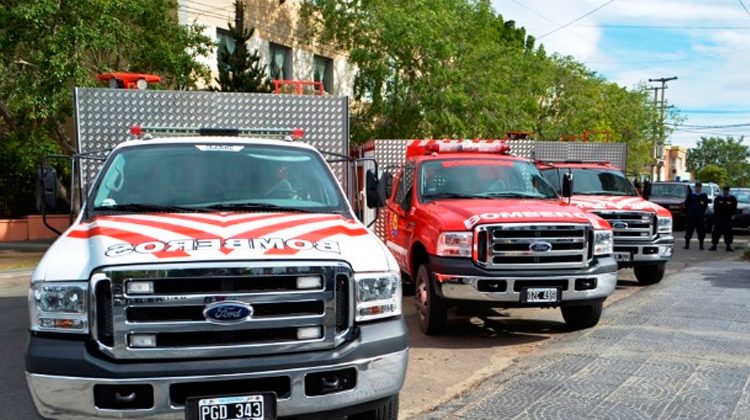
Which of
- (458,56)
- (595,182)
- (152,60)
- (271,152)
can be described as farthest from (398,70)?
(271,152)

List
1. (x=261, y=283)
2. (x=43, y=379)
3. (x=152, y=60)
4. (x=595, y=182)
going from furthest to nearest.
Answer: (x=152, y=60), (x=595, y=182), (x=261, y=283), (x=43, y=379)

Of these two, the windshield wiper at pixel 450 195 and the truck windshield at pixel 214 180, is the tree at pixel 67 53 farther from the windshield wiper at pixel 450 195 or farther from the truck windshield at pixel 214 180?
the truck windshield at pixel 214 180

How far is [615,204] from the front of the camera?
11.1 metres

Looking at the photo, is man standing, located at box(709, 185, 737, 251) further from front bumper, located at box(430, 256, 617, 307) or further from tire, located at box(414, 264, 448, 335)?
tire, located at box(414, 264, 448, 335)

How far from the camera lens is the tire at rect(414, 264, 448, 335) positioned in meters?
7.41

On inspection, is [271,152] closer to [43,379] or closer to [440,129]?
[43,379]

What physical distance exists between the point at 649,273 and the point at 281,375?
31.2ft

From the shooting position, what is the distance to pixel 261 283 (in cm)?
372

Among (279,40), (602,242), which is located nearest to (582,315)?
(602,242)

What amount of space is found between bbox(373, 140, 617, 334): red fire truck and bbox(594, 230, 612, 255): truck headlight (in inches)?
0.4

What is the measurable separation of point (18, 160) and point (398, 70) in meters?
12.0

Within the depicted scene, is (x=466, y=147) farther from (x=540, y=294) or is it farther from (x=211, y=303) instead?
(x=211, y=303)

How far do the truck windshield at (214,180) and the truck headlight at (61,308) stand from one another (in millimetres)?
1129

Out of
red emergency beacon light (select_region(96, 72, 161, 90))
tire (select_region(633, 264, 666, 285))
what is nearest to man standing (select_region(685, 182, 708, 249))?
tire (select_region(633, 264, 666, 285))
